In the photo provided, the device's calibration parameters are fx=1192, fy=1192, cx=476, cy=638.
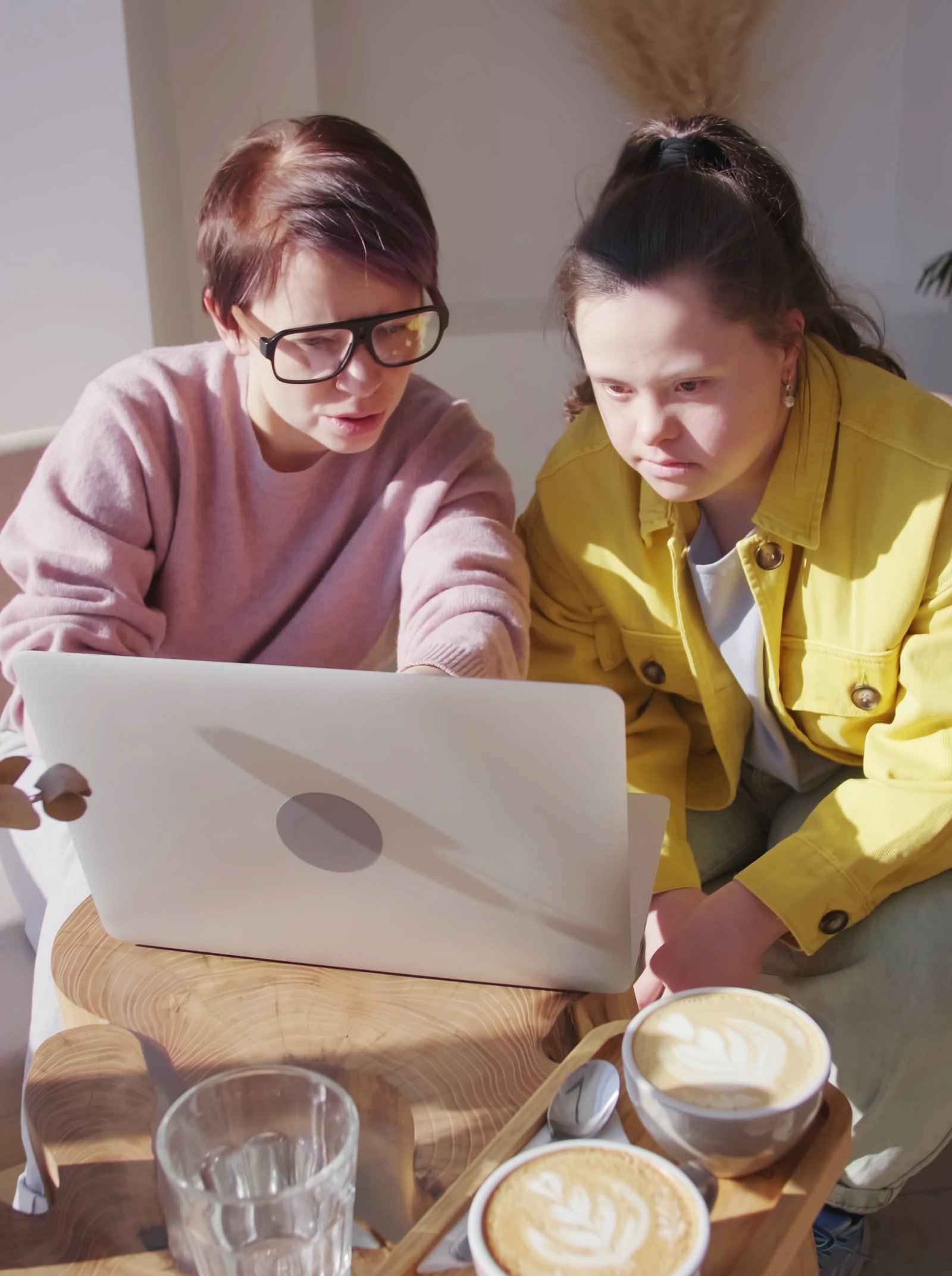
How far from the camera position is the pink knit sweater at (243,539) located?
1.13 m

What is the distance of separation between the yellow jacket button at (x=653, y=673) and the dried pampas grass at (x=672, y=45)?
1.58 m

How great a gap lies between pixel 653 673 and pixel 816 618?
179mm

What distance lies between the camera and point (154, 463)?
119 centimetres

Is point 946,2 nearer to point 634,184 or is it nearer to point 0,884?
point 634,184

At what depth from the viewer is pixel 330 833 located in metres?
0.74

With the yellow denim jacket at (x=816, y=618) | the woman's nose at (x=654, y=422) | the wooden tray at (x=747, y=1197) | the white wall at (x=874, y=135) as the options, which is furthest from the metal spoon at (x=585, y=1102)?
the white wall at (x=874, y=135)

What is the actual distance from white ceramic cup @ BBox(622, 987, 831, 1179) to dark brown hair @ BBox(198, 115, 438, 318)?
0.75 metres

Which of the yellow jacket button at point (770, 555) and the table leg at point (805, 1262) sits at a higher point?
the yellow jacket button at point (770, 555)

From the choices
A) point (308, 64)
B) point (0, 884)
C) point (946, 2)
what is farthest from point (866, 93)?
point (0, 884)

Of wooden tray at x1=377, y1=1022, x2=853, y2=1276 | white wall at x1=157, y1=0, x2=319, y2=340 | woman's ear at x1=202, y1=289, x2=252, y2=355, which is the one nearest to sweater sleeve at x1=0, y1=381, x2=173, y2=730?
woman's ear at x1=202, y1=289, x2=252, y2=355

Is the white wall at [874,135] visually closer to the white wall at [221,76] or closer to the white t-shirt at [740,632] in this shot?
the white wall at [221,76]

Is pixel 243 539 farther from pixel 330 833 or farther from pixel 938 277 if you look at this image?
pixel 938 277

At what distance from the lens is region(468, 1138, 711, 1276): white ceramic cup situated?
48 cm

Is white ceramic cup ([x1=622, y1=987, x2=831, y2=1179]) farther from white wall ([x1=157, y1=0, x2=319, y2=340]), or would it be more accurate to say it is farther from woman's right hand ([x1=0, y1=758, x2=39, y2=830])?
white wall ([x1=157, y1=0, x2=319, y2=340])
